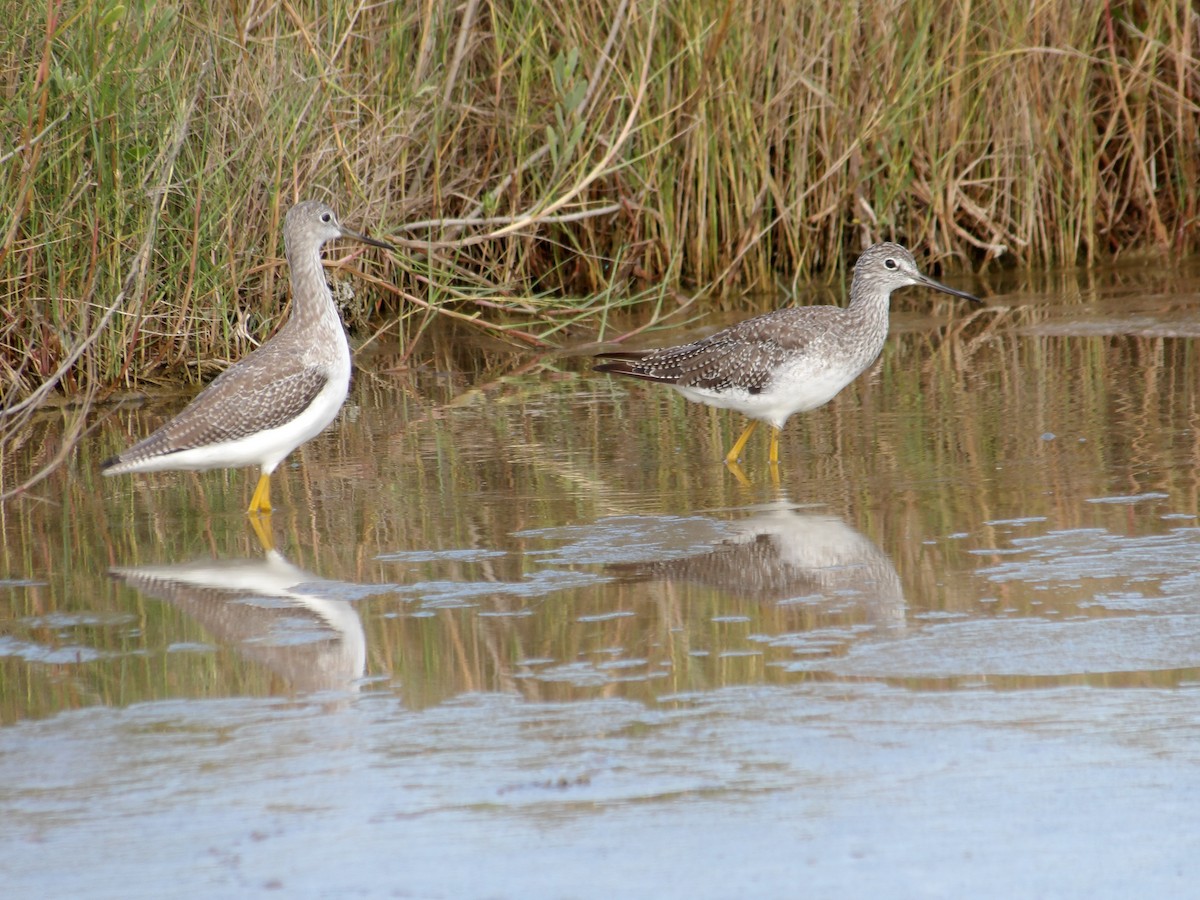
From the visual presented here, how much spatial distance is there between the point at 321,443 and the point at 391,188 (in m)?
2.48

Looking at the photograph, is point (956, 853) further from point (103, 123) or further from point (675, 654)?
point (103, 123)

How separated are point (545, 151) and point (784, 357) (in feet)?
11.2

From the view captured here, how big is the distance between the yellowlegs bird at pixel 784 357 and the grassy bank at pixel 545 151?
115 cm

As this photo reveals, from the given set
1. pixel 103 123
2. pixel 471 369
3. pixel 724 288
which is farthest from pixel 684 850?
pixel 724 288

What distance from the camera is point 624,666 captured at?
14.2ft

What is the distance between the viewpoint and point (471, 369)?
376 inches

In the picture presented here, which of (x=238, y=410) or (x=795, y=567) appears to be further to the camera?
(x=238, y=410)

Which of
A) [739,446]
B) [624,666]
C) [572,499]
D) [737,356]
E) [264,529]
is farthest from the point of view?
[737,356]

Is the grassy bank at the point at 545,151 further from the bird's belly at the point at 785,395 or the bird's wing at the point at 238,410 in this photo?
the bird's belly at the point at 785,395

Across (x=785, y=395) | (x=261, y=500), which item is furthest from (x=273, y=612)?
(x=785, y=395)

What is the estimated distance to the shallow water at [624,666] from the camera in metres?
3.29

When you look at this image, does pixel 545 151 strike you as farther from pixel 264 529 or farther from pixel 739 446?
pixel 264 529

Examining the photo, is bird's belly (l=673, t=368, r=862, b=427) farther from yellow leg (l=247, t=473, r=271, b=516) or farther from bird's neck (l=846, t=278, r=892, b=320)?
yellow leg (l=247, t=473, r=271, b=516)

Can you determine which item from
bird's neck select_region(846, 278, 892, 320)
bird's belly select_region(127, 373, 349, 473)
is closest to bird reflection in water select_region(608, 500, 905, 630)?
bird's belly select_region(127, 373, 349, 473)
